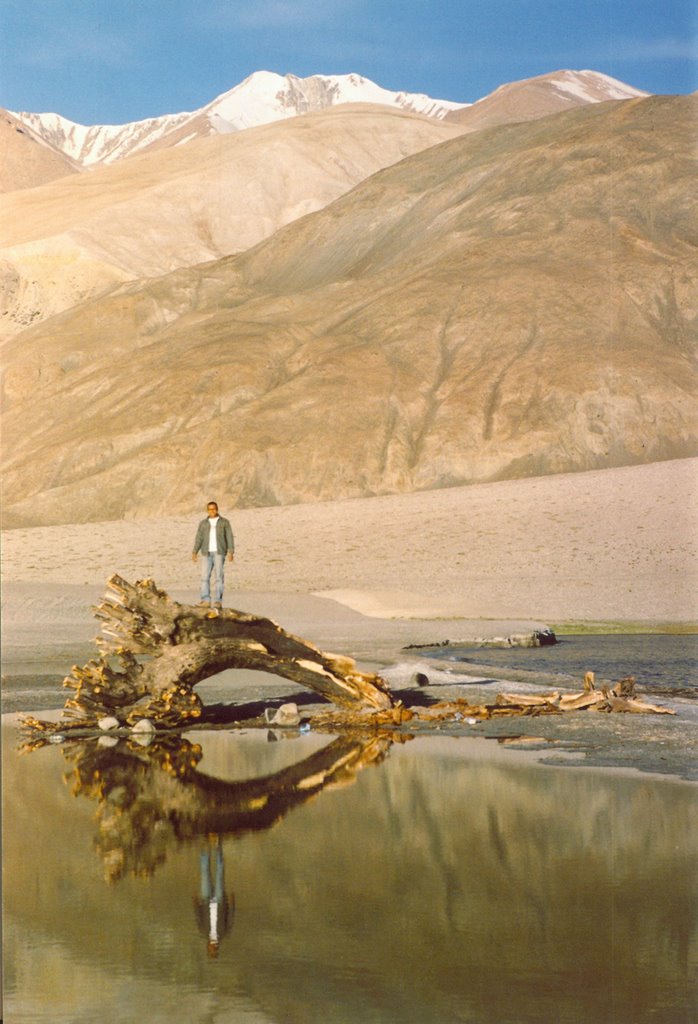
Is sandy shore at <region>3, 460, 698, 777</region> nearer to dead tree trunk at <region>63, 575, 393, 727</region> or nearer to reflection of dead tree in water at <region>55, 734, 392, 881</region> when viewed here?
dead tree trunk at <region>63, 575, 393, 727</region>

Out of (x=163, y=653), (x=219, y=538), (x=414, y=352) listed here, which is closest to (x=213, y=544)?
(x=219, y=538)

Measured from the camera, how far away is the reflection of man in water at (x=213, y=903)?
24.9 feet

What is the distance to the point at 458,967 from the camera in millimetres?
6984

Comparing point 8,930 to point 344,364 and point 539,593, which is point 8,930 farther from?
point 344,364

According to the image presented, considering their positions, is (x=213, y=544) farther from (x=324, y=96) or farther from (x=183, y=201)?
(x=324, y=96)

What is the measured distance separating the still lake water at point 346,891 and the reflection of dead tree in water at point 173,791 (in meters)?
0.03

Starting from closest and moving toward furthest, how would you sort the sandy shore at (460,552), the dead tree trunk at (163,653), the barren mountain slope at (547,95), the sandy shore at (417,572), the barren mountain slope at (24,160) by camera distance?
the dead tree trunk at (163,653) < the sandy shore at (417,572) < the sandy shore at (460,552) < the barren mountain slope at (547,95) < the barren mountain slope at (24,160)

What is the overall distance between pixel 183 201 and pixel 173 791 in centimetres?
11382

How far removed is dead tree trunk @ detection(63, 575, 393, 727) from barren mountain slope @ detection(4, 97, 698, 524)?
4515cm

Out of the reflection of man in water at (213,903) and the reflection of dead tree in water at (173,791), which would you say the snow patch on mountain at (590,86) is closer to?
the reflection of dead tree in water at (173,791)

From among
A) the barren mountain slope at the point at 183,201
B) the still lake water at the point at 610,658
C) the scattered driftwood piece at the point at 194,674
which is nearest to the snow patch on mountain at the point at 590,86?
the barren mountain slope at the point at 183,201

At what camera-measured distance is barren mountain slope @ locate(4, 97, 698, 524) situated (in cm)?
6172

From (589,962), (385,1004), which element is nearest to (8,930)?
(385,1004)

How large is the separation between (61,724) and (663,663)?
9314mm
